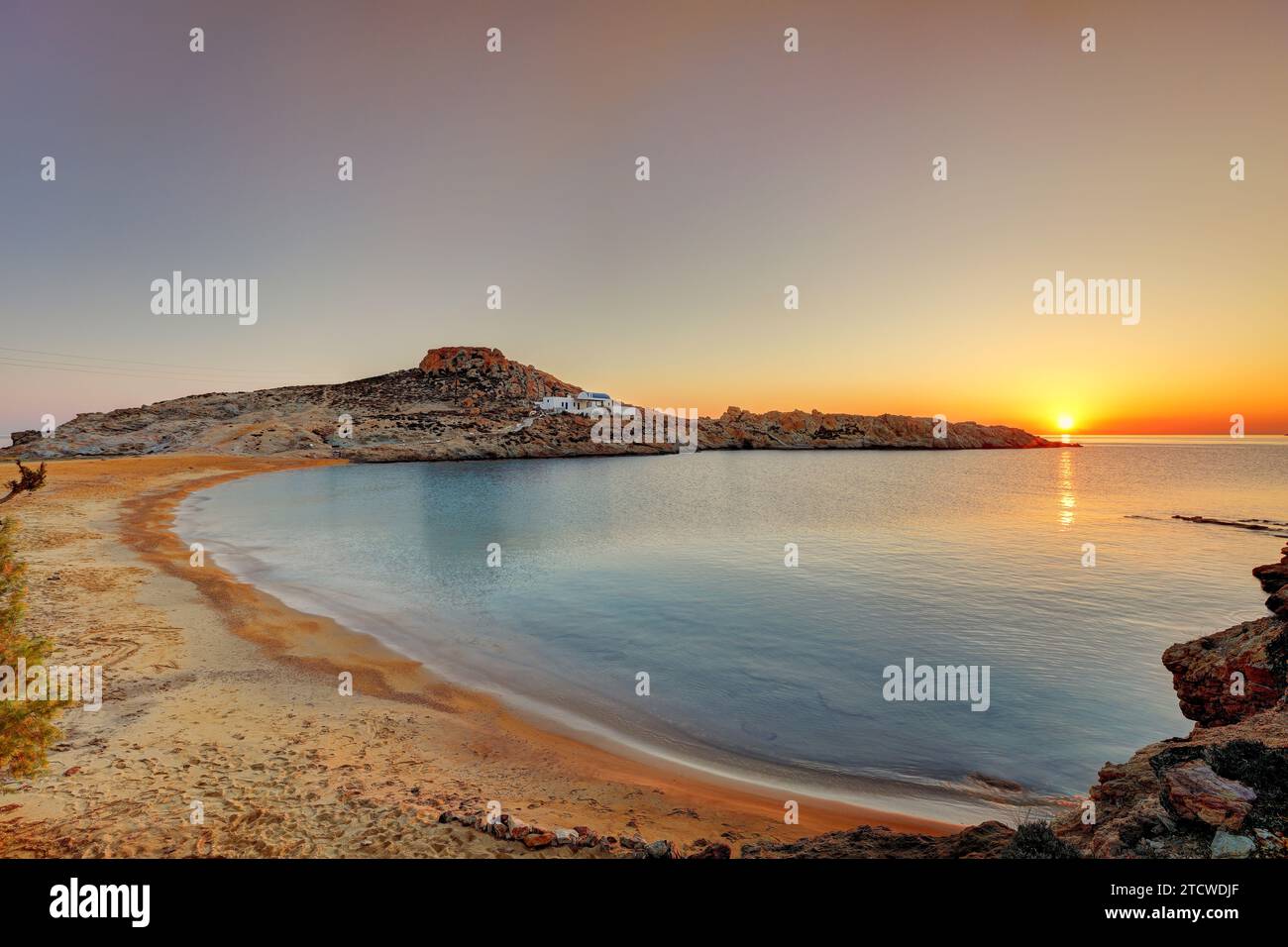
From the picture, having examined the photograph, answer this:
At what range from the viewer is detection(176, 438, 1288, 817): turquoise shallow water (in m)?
9.94

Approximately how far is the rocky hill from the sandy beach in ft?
280

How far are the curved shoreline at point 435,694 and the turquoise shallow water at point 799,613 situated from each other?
55 centimetres

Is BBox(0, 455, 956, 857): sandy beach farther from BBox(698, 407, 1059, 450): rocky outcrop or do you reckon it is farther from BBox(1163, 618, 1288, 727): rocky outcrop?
BBox(698, 407, 1059, 450): rocky outcrop

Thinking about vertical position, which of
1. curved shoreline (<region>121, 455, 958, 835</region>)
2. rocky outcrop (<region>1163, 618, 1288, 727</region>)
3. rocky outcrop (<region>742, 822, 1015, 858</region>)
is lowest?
curved shoreline (<region>121, 455, 958, 835</region>)

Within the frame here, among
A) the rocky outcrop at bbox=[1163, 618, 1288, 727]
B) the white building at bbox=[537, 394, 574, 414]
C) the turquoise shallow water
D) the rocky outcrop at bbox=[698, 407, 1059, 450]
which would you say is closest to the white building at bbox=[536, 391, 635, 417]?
the white building at bbox=[537, 394, 574, 414]

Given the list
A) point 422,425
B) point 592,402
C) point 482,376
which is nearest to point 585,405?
point 592,402

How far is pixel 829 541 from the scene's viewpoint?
3014 centimetres

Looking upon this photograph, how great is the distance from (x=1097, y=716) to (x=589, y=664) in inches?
407

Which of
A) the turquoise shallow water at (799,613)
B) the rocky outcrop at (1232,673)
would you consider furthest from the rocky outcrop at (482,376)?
the rocky outcrop at (1232,673)

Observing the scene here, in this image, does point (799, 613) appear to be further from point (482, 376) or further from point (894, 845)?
point (482, 376)

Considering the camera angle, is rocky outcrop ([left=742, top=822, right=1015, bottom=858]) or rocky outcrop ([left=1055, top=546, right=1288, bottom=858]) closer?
rocky outcrop ([left=1055, top=546, right=1288, bottom=858])

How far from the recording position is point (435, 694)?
1091 centimetres
